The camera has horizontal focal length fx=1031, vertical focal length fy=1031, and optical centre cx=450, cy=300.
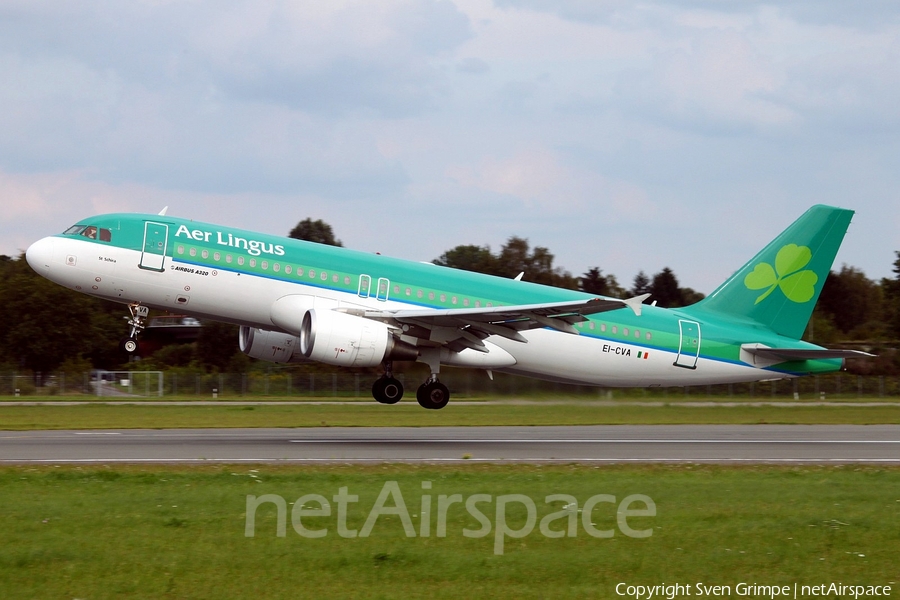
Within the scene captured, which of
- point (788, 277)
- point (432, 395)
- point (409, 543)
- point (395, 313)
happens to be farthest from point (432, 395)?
point (409, 543)

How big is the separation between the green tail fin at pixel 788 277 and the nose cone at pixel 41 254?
56.0 feet

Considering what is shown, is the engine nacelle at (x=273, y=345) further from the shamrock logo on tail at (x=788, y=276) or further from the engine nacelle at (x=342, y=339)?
the shamrock logo on tail at (x=788, y=276)

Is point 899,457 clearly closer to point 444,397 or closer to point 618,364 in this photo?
point 618,364

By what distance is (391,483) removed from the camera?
1505 centimetres

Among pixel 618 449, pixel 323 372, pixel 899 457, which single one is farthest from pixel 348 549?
pixel 323 372

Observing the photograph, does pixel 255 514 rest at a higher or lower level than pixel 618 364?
lower

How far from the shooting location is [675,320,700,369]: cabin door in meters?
27.8

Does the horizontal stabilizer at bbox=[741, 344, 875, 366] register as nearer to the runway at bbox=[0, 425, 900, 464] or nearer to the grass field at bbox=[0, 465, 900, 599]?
the runway at bbox=[0, 425, 900, 464]

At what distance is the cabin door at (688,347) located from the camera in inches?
1093

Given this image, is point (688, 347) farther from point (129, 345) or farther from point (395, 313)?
point (129, 345)

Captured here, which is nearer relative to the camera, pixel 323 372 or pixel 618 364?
pixel 618 364

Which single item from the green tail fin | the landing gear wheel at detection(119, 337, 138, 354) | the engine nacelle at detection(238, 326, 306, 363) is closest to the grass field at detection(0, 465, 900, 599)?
the landing gear wheel at detection(119, 337, 138, 354)

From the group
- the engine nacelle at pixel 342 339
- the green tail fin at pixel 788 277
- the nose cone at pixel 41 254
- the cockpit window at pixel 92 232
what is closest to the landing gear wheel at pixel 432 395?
the engine nacelle at pixel 342 339

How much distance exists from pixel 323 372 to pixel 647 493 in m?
39.3
